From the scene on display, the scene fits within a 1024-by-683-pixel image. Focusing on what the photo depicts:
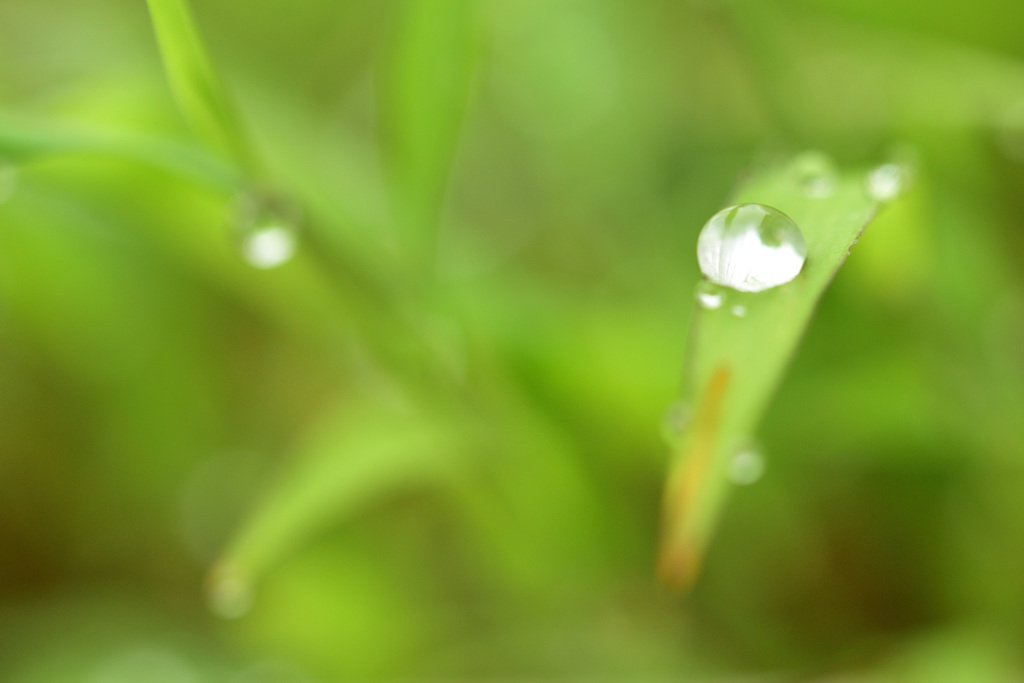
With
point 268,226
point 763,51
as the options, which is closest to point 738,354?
point 268,226

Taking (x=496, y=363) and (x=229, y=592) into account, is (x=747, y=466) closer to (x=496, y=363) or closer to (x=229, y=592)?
(x=496, y=363)

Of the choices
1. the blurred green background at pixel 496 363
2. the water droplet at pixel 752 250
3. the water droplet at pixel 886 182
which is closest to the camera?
the water droplet at pixel 752 250

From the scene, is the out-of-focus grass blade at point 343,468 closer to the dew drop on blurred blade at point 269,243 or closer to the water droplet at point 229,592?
the water droplet at point 229,592

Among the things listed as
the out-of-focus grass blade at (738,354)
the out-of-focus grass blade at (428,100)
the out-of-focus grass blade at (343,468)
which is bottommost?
the out-of-focus grass blade at (738,354)

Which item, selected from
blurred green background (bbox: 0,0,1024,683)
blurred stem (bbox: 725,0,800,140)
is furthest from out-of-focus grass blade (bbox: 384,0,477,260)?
blurred stem (bbox: 725,0,800,140)

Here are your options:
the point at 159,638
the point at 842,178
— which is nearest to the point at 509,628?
the point at 159,638

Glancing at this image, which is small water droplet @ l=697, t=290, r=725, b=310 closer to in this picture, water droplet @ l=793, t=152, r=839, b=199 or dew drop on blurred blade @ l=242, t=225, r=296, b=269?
water droplet @ l=793, t=152, r=839, b=199

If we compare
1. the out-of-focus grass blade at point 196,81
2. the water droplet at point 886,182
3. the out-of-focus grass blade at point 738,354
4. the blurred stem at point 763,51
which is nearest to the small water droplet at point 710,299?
the out-of-focus grass blade at point 738,354
